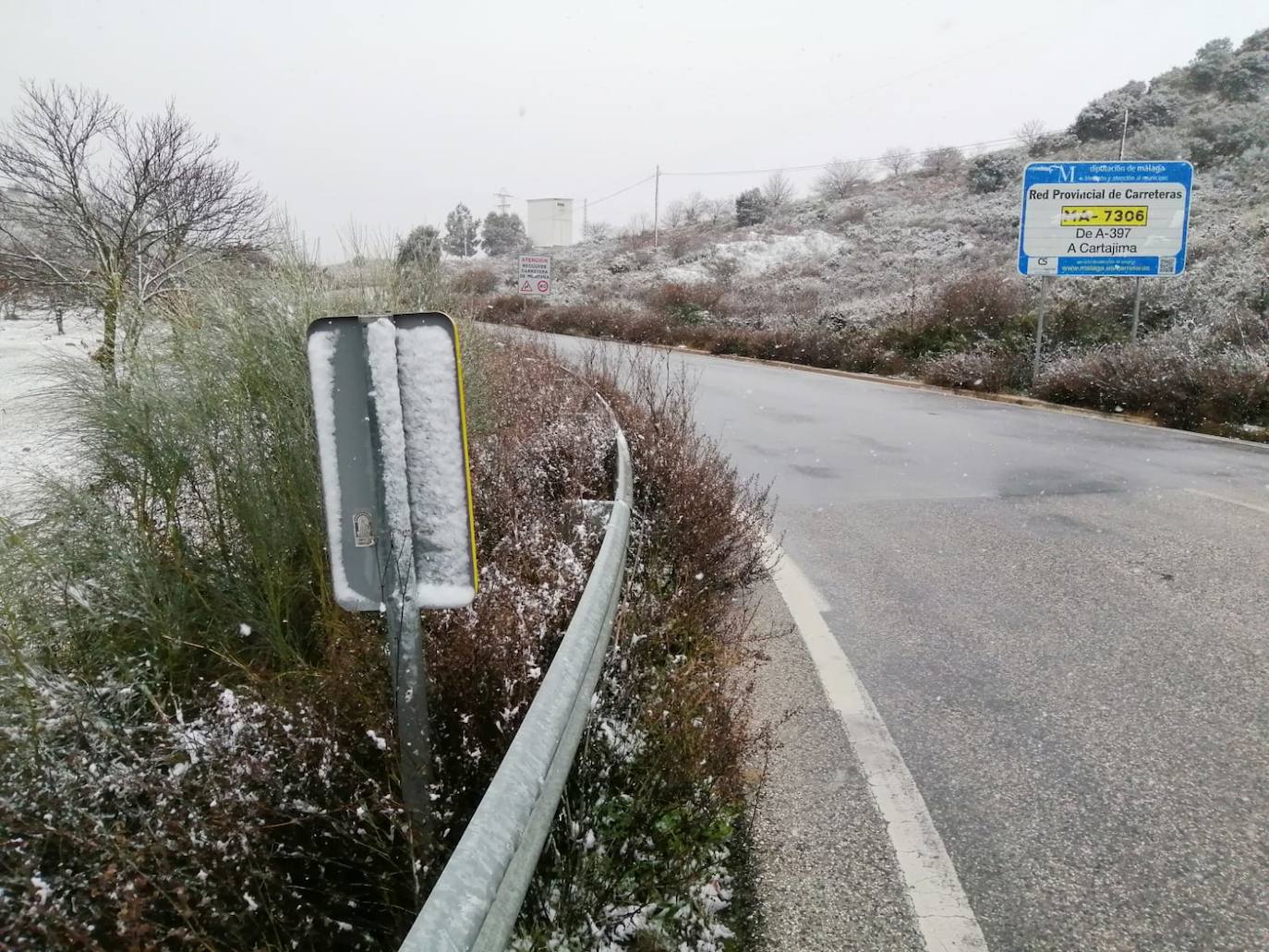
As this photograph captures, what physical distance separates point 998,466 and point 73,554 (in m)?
7.72

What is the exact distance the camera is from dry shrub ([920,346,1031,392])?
50.9 ft

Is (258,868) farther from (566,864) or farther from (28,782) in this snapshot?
(28,782)

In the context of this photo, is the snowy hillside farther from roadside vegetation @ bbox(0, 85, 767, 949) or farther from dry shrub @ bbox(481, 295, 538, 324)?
roadside vegetation @ bbox(0, 85, 767, 949)

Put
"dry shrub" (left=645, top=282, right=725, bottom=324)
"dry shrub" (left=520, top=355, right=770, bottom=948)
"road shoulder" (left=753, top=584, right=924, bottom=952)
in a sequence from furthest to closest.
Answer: "dry shrub" (left=645, top=282, right=725, bottom=324) < "road shoulder" (left=753, top=584, right=924, bottom=952) < "dry shrub" (left=520, top=355, right=770, bottom=948)

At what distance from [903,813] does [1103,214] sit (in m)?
14.4

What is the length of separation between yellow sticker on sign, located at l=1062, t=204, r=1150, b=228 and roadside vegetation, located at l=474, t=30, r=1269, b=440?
200cm

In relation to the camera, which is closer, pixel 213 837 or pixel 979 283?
pixel 213 837

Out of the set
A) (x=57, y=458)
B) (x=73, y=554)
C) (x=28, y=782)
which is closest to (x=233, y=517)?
(x=73, y=554)

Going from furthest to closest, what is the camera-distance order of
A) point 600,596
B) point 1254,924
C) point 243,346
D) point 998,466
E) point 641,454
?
point 998,466, point 641,454, point 243,346, point 600,596, point 1254,924

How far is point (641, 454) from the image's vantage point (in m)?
6.08

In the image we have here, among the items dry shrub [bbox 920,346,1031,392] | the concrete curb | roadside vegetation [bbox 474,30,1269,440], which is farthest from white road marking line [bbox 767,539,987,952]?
dry shrub [bbox 920,346,1031,392]

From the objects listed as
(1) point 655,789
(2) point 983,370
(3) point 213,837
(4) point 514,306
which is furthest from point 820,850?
(4) point 514,306

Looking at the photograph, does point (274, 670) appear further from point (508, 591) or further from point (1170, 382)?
point (1170, 382)

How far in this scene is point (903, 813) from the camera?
277cm
